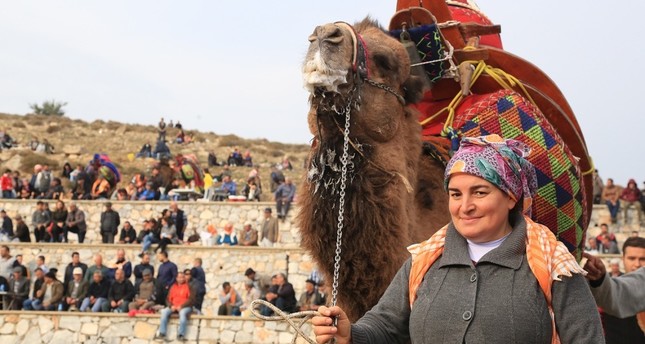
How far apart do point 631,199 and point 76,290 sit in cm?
1456

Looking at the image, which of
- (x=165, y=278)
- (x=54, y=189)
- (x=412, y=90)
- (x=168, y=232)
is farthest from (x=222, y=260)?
(x=412, y=90)

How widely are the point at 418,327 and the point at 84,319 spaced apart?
51.0ft

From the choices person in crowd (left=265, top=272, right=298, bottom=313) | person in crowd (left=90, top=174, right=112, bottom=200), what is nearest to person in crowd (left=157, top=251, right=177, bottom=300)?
person in crowd (left=265, top=272, right=298, bottom=313)

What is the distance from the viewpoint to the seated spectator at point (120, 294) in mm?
18141

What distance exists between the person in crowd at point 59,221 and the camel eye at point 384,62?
806 inches

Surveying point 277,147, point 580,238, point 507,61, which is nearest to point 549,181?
point 580,238

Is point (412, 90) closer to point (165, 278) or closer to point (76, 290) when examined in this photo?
point (165, 278)

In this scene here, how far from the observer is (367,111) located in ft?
18.2

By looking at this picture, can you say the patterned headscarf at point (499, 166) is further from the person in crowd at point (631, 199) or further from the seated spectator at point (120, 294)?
the person in crowd at point (631, 199)

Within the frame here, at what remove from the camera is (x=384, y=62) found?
5.82 metres

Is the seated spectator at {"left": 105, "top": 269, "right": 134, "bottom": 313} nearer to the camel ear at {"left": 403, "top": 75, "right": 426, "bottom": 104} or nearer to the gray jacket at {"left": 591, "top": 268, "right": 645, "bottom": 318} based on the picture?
the camel ear at {"left": 403, "top": 75, "right": 426, "bottom": 104}

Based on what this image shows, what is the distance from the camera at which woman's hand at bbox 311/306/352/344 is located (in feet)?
Answer: 11.0

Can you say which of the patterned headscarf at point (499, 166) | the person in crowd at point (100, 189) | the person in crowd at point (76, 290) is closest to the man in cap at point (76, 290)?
the person in crowd at point (76, 290)

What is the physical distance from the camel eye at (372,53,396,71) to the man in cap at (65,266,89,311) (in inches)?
551
